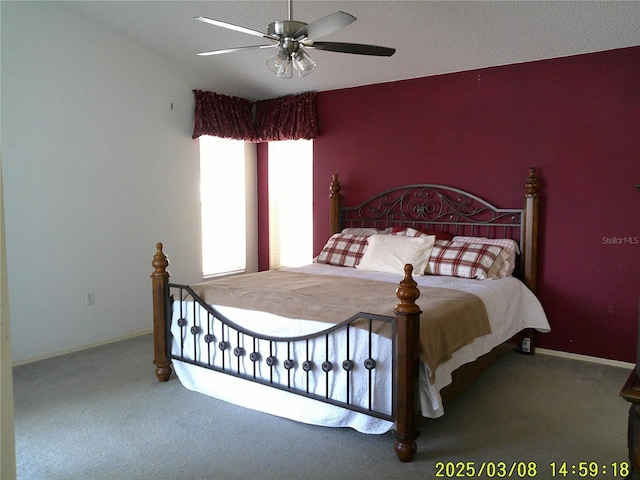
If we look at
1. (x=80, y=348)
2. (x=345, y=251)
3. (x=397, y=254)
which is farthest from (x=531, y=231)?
(x=80, y=348)

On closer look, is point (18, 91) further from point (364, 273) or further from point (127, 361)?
point (364, 273)

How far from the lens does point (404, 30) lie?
11.5 feet

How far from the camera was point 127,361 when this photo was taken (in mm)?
3660

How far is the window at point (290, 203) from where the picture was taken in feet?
17.2

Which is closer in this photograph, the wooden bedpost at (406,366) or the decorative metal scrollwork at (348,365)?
the wooden bedpost at (406,366)

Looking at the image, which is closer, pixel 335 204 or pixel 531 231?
pixel 531 231

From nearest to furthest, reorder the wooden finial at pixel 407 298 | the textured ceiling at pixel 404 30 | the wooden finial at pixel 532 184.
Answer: the wooden finial at pixel 407 298 < the textured ceiling at pixel 404 30 < the wooden finial at pixel 532 184

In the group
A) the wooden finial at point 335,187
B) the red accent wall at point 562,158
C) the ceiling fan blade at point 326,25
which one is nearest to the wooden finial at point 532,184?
the red accent wall at point 562,158

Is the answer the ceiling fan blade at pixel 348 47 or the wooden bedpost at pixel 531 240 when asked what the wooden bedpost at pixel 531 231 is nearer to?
the wooden bedpost at pixel 531 240

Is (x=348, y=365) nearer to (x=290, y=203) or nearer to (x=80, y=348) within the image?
(x=80, y=348)

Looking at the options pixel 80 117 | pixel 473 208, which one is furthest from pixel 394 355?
pixel 80 117

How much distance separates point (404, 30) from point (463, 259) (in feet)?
5.58

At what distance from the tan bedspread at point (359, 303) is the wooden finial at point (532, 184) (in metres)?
1.22

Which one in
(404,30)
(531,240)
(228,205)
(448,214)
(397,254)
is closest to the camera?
(404,30)
